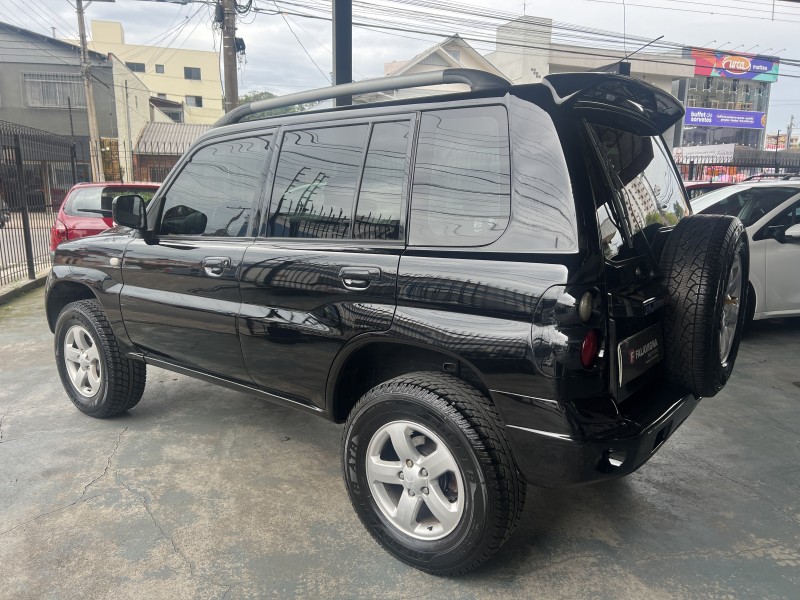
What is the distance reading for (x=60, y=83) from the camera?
28750 mm

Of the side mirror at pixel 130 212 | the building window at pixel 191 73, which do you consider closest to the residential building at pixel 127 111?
the building window at pixel 191 73

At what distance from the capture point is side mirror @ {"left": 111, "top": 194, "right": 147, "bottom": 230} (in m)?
3.42

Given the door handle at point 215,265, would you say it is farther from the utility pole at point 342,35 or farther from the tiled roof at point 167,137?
the tiled roof at point 167,137

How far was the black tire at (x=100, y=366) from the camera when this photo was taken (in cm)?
379

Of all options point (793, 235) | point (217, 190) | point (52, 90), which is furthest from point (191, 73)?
point (217, 190)

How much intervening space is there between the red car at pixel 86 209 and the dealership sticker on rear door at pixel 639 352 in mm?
7260

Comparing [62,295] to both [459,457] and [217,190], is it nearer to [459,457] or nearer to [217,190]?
[217,190]

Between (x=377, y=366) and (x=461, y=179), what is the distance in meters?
0.94

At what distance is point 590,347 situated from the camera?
2.05 m

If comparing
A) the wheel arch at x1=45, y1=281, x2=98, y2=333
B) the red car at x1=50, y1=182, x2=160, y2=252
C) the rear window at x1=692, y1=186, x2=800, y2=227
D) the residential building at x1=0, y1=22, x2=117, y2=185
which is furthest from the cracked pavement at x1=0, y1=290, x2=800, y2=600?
the residential building at x1=0, y1=22, x2=117, y2=185

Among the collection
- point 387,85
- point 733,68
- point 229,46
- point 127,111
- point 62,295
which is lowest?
point 62,295

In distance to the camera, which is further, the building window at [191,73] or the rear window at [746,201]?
the building window at [191,73]

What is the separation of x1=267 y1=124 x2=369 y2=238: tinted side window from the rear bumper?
1139 mm

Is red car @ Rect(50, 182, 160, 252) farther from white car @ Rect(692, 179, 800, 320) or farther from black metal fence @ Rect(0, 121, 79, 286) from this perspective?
white car @ Rect(692, 179, 800, 320)
